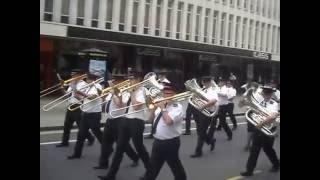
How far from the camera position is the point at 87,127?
2.68 metres

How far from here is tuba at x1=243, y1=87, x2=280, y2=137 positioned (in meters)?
2.99

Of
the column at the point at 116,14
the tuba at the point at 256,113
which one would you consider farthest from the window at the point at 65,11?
the tuba at the point at 256,113

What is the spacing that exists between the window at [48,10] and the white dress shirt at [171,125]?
0.77m

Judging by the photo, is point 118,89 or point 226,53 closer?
point 118,89

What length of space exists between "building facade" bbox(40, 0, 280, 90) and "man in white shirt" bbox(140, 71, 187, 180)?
209 millimetres

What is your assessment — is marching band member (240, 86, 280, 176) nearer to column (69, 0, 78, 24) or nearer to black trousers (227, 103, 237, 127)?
black trousers (227, 103, 237, 127)

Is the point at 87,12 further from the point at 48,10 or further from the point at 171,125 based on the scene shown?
the point at 171,125
